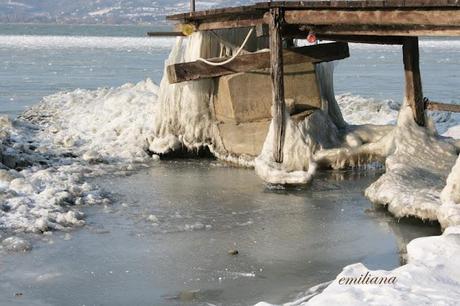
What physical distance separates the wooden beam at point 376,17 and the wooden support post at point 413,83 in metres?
2.03

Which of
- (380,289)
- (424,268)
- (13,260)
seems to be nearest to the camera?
(380,289)

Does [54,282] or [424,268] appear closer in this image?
[424,268]

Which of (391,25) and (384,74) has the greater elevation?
(391,25)

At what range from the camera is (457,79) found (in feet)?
81.0

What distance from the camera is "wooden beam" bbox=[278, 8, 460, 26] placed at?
27.2 ft

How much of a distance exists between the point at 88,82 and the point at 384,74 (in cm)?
951

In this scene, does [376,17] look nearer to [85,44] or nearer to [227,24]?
[227,24]

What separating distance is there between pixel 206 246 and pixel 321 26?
381cm

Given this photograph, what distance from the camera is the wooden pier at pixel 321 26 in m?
8.57

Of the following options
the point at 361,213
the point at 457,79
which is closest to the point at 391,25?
the point at 361,213

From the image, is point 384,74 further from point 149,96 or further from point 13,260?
point 13,260

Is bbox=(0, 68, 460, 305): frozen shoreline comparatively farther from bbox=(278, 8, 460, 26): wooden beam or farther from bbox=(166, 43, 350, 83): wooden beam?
bbox=(278, 8, 460, 26): wooden beam

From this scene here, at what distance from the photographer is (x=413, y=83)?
37.6 feet

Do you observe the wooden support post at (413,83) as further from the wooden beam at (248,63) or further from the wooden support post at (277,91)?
the wooden support post at (277,91)
